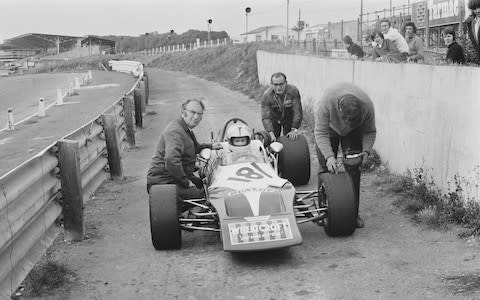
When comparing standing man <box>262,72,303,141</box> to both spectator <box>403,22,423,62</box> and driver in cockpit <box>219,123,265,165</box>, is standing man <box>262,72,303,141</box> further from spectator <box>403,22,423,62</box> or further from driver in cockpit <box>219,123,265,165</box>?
spectator <box>403,22,423,62</box>

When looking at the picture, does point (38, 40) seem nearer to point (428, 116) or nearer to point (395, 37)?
point (395, 37)

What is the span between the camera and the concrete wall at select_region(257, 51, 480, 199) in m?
7.33

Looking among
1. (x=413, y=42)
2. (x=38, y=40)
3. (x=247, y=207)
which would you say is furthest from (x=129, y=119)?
(x=38, y=40)

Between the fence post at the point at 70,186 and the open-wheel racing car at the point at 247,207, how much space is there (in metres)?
0.86

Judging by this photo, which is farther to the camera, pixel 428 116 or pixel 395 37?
pixel 395 37

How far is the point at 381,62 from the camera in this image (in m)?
11.2

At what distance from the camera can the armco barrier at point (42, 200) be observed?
534 cm

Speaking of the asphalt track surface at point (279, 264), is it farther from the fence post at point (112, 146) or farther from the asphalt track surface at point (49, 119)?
the asphalt track surface at point (49, 119)

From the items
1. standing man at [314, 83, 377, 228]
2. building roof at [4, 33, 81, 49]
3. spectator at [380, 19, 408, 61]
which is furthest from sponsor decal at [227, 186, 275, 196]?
building roof at [4, 33, 81, 49]

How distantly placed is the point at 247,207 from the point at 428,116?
3132 mm

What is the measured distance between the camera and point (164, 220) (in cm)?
692

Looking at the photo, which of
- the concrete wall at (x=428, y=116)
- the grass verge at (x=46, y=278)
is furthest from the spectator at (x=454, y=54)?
the grass verge at (x=46, y=278)

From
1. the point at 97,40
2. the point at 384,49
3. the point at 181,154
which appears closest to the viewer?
the point at 181,154

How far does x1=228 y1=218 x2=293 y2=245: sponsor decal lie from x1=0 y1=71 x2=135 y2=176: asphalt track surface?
8123 mm
